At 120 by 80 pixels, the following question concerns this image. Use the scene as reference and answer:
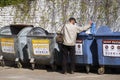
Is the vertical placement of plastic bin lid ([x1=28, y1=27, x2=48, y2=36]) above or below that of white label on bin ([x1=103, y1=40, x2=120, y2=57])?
above

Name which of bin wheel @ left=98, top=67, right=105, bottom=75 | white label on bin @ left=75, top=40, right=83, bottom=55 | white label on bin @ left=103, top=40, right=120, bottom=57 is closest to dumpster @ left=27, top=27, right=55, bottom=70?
white label on bin @ left=75, top=40, right=83, bottom=55

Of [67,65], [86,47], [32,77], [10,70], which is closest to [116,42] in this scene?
[86,47]

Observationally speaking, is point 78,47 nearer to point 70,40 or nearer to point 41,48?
point 70,40

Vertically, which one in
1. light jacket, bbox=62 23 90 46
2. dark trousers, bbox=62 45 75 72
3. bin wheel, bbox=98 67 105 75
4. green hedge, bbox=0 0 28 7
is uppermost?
green hedge, bbox=0 0 28 7

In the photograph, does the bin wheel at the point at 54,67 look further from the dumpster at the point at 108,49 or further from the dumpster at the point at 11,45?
the dumpster at the point at 108,49

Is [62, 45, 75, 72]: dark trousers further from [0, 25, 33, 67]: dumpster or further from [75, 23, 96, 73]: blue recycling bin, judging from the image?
[0, 25, 33, 67]: dumpster

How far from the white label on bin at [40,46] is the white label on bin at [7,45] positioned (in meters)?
0.87

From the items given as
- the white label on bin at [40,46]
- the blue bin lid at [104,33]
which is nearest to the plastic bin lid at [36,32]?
the white label on bin at [40,46]

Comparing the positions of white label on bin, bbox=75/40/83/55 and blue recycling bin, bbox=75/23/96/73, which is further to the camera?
white label on bin, bbox=75/40/83/55

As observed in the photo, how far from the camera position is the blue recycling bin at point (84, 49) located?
12.6m

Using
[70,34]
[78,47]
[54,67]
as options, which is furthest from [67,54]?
[54,67]

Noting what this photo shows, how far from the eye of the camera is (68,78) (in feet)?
39.8

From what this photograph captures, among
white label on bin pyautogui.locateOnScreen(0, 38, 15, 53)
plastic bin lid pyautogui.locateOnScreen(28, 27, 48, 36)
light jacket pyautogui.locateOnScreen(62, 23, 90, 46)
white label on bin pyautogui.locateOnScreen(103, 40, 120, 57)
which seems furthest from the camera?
white label on bin pyautogui.locateOnScreen(0, 38, 15, 53)

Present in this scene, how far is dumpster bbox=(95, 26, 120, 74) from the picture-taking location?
39.9 feet
